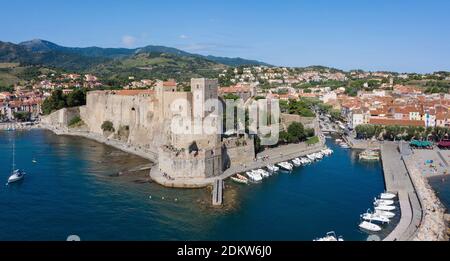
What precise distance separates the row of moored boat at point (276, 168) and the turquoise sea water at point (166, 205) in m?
0.41

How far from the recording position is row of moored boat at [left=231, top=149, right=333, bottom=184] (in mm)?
17047

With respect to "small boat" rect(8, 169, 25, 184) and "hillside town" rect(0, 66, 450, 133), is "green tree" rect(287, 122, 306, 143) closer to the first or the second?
"hillside town" rect(0, 66, 450, 133)

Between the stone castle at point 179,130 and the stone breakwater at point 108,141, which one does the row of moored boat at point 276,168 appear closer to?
the stone castle at point 179,130

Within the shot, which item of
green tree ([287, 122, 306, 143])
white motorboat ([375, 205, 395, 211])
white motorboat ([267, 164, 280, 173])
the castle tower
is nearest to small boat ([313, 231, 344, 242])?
white motorboat ([375, 205, 395, 211])

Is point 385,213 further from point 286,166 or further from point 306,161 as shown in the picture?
point 306,161

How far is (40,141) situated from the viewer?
85.3 feet

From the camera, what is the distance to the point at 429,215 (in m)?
12.5

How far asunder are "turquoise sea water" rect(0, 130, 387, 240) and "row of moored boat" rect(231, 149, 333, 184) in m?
Answer: 0.41

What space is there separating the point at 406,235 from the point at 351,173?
8.07 meters

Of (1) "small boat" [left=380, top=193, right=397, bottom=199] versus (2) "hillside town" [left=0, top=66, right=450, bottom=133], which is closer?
(1) "small boat" [left=380, top=193, right=397, bottom=199]

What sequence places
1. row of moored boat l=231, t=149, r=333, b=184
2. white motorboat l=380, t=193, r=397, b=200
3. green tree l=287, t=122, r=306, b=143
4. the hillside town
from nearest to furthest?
white motorboat l=380, t=193, r=397, b=200
row of moored boat l=231, t=149, r=333, b=184
green tree l=287, t=122, r=306, b=143
the hillside town

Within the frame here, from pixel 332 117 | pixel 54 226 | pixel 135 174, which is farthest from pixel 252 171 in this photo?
pixel 332 117

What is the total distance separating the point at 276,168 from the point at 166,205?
6.41m
